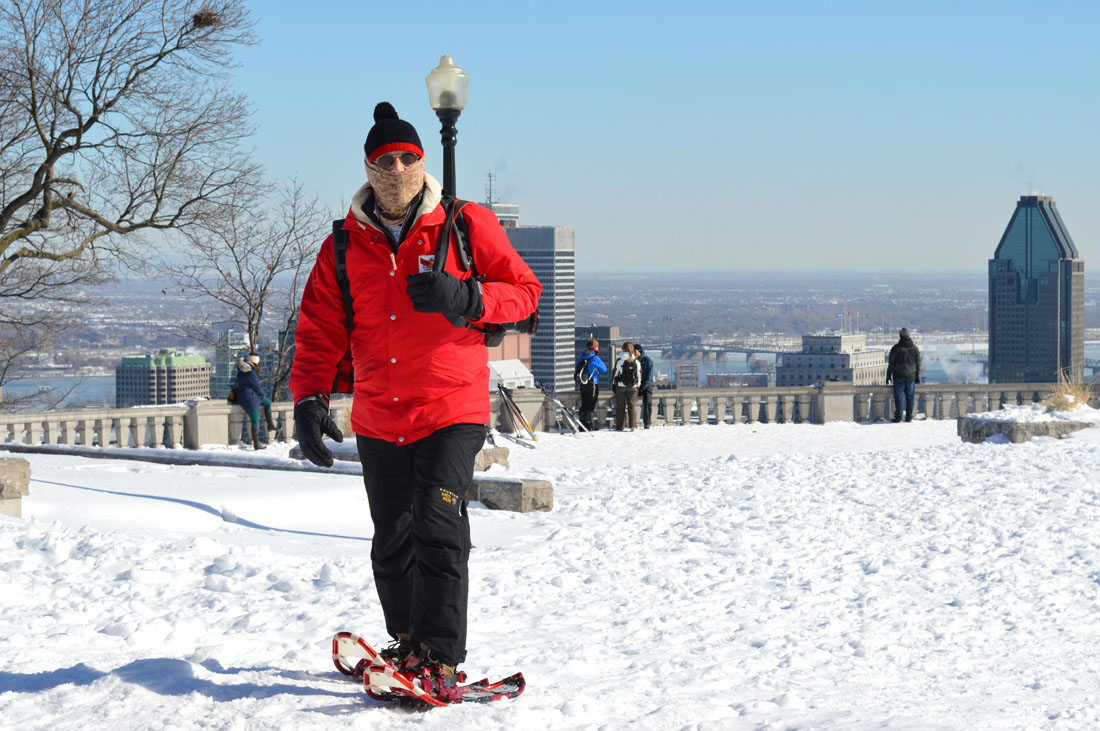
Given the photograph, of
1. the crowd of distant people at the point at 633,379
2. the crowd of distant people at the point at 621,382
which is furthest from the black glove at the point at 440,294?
the crowd of distant people at the point at 621,382

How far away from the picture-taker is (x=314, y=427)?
4.36m

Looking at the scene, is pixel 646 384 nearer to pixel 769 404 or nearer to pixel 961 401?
pixel 769 404

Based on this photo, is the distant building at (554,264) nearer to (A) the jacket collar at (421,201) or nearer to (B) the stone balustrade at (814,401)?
(B) the stone balustrade at (814,401)

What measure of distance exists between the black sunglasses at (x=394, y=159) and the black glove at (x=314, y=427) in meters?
0.89

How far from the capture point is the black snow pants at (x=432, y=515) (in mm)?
4254

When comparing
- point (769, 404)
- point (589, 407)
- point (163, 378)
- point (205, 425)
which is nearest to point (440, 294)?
point (205, 425)

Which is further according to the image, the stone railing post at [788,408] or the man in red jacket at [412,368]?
the stone railing post at [788,408]

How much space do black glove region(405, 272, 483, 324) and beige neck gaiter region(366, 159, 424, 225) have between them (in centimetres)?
34

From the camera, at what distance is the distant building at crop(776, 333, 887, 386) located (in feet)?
118

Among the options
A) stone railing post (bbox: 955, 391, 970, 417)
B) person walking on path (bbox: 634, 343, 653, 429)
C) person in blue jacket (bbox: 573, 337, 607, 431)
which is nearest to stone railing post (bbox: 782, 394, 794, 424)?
person walking on path (bbox: 634, 343, 653, 429)

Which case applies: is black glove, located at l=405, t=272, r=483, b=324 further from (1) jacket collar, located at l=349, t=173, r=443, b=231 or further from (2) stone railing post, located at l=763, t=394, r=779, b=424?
(2) stone railing post, located at l=763, t=394, r=779, b=424

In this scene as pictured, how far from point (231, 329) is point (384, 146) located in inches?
1200

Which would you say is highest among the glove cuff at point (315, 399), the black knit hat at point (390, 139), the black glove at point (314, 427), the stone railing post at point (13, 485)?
the black knit hat at point (390, 139)

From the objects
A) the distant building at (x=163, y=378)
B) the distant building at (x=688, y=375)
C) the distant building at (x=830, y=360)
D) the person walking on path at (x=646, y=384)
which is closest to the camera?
the person walking on path at (x=646, y=384)
